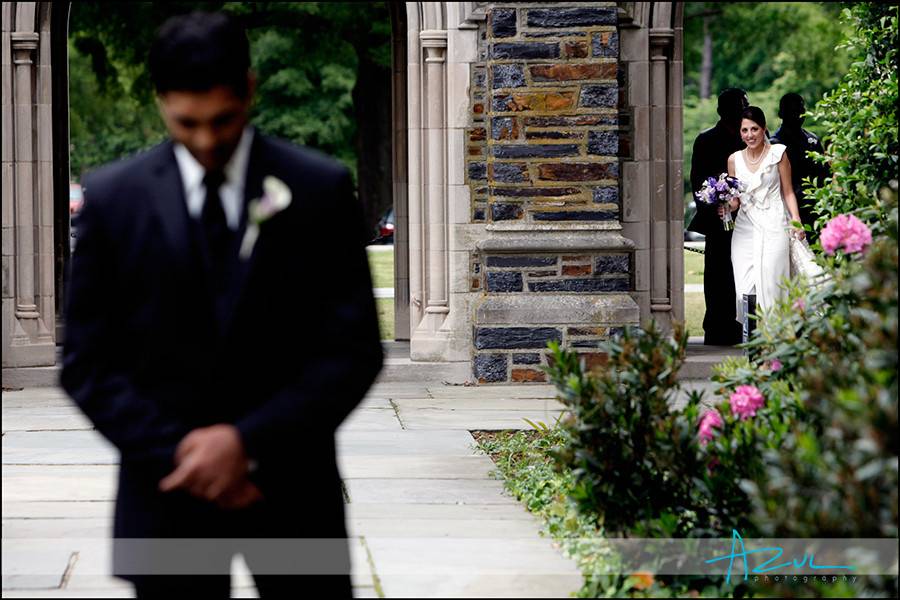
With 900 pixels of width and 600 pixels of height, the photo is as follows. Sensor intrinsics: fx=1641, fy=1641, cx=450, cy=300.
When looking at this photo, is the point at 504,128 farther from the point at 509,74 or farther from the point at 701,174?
the point at 701,174

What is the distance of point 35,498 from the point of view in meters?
7.42

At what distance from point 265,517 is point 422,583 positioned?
235cm

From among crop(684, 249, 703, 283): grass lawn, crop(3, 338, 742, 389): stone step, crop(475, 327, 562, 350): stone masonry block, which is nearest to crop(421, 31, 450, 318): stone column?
crop(3, 338, 742, 389): stone step

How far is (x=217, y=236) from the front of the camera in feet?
11.1

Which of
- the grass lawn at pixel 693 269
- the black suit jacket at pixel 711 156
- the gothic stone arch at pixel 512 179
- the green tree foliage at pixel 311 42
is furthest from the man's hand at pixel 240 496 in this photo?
the grass lawn at pixel 693 269

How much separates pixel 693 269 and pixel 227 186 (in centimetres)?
2739

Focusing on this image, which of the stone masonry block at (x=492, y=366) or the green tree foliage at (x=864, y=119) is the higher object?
the green tree foliage at (x=864, y=119)

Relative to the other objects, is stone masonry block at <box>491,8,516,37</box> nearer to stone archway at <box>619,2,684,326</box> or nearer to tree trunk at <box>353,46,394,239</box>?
stone archway at <box>619,2,684,326</box>

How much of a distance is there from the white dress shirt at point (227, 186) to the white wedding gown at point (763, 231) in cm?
844

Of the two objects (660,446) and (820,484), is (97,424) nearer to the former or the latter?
(820,484)

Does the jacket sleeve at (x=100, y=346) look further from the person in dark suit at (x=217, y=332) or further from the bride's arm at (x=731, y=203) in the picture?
the bride's arm at (x=731, y=203)

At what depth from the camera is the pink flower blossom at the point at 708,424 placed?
5.84 meters

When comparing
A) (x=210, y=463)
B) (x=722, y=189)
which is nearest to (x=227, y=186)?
(x=210, y=463)

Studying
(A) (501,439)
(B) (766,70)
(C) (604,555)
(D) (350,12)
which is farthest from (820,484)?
(B) (766,70)
